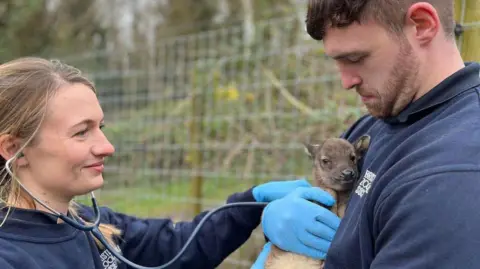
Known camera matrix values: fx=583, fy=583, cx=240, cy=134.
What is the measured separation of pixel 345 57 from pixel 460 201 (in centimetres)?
65

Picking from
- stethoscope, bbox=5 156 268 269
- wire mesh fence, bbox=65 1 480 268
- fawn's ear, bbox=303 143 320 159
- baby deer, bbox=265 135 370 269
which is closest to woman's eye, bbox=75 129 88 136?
stethoscope, bbox=5 156 268 269

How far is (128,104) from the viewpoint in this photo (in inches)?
282

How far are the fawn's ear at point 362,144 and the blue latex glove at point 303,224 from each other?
272mm

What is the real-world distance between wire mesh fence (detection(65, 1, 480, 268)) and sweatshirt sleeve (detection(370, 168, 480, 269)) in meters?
2.58

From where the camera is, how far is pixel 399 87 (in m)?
1.87

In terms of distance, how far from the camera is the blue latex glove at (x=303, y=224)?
2.43 metres

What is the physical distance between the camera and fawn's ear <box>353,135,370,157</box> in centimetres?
235

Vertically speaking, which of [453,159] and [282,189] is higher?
[453,159]

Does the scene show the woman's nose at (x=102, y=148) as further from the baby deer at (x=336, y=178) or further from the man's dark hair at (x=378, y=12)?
the man's dark hair at (x=378, y=12)

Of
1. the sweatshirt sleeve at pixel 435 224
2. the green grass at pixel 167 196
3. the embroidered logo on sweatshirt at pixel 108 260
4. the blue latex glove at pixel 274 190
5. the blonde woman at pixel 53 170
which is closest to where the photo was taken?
the sweatshirt sleeve at pixel 435 224

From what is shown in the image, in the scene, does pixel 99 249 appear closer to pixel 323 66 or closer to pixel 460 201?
pixel 460 201

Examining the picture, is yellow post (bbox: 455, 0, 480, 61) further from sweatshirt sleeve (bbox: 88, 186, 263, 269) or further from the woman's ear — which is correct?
the woman's ear

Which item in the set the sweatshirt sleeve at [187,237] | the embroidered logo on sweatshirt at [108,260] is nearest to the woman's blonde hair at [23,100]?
the embroidered logo on sweatshirt at [108,260]

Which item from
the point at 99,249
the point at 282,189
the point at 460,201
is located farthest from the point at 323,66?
the point at 460,201
